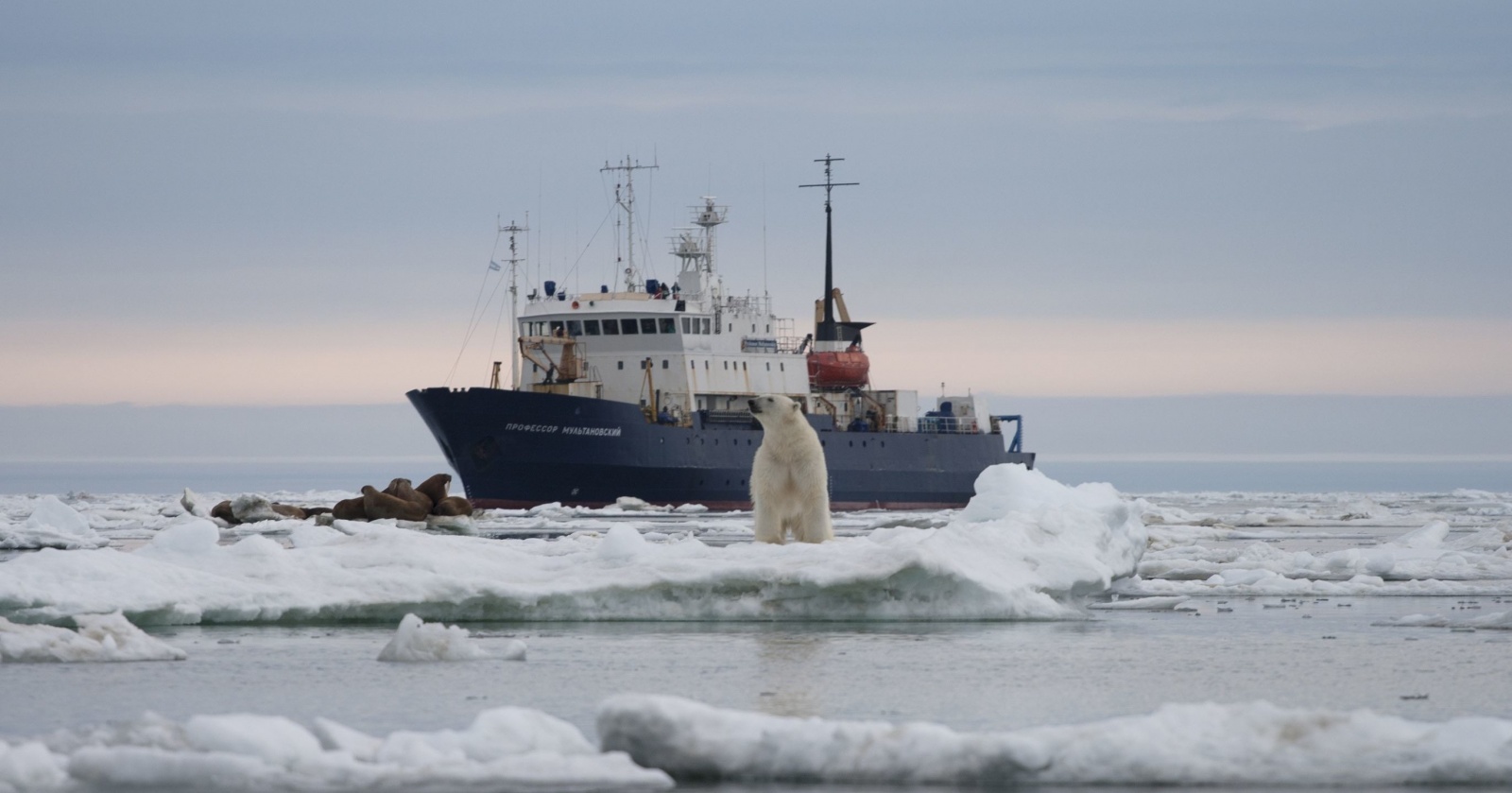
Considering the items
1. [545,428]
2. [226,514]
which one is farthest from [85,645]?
[545,428]

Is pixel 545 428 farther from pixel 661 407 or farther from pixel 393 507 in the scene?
pixel 393 507

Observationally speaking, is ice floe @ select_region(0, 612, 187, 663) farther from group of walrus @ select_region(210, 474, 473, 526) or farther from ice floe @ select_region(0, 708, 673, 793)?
group of walrus @ select_region(210, 474, 473, 526)

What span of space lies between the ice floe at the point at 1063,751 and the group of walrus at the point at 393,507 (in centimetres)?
1927

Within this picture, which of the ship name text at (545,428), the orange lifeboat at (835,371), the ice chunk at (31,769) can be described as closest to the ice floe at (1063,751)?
the ice chunk at (31,769)

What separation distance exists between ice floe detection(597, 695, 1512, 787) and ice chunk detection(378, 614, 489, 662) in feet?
9.39

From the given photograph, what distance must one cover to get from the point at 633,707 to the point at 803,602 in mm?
4906

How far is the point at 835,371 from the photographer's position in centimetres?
4553

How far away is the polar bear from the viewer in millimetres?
12164

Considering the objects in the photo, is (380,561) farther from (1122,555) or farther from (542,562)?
(1122,555)

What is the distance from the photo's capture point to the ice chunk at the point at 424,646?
7.84 meters

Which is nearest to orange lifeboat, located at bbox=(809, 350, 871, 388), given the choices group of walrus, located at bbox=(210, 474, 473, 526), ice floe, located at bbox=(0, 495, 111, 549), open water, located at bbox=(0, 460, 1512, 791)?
group of walrus, located at bbox=(210, 474, 473, 526)

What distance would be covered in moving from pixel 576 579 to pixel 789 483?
2.60 metres

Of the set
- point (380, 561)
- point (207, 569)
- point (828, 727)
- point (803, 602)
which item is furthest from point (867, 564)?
point (828, 727)

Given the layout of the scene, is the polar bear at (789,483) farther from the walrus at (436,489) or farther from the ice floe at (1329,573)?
the walrus at (436,489)
